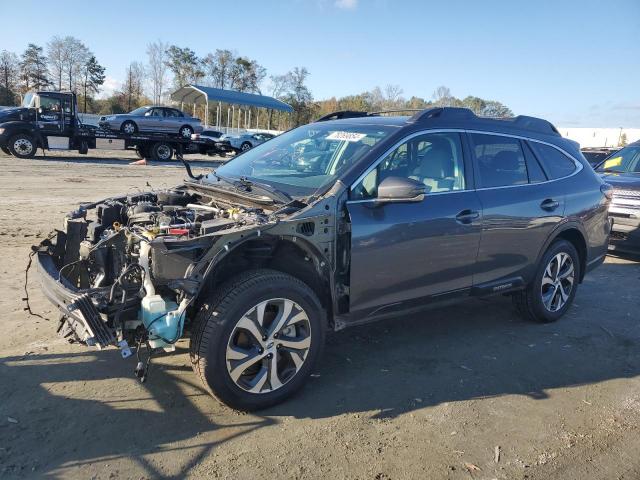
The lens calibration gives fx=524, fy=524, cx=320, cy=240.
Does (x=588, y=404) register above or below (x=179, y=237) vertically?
below

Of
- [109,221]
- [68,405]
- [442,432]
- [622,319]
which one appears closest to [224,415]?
[68,405]

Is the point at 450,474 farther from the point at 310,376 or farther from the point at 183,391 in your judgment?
the point at 183,391

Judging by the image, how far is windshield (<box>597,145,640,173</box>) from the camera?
9.55m

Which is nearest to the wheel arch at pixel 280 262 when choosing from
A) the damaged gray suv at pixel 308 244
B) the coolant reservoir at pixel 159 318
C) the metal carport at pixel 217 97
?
the damaged gray suv at pixel 308 244

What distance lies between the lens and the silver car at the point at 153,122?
24.7 metres

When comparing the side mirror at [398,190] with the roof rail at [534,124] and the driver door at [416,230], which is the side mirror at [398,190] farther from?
the roof rail at [534,124]

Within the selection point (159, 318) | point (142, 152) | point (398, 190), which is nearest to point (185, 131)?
point (142, 152)

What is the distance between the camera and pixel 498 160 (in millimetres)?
4719

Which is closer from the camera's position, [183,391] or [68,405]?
[68,405]

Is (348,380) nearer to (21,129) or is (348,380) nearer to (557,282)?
(557,282)

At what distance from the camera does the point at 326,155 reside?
14.0ft

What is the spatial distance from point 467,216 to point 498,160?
2.64 feet

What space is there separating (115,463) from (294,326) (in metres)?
1.32

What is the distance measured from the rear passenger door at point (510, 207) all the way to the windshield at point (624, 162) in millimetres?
5524
